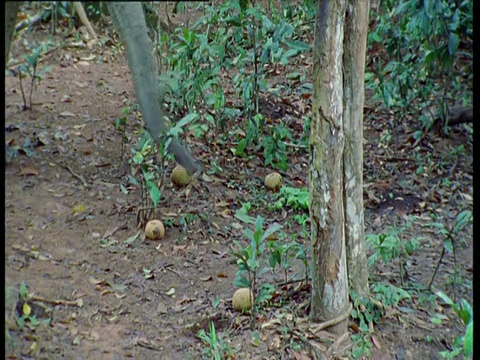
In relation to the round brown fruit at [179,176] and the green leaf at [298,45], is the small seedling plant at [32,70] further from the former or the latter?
the green leaf at [298,45]

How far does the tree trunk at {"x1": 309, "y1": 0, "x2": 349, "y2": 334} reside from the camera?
6.66 feet

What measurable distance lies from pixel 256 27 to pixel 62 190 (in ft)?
3.01

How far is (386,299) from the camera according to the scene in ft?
7.79

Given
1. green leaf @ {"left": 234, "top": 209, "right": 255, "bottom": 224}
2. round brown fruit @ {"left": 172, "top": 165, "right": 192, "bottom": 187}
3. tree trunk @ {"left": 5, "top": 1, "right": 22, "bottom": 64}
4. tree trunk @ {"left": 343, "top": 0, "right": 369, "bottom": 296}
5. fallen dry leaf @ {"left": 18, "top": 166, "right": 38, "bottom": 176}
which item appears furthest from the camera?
green leaf @ {"left": 234, "top": 209, "right": 255, "bottom": 224}

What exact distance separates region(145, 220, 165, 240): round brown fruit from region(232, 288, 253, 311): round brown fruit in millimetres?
353

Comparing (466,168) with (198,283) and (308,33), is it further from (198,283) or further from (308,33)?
(198,283)

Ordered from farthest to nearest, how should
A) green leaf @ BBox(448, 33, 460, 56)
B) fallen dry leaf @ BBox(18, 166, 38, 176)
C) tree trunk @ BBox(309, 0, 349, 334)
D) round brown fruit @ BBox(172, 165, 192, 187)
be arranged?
green leaf @ BBox(448, 33, 460, 56) < round brown fruit @ BBox(172, 165, 192, 187) < tree trunk @ BBox(309, 0, 349, 334) < fallen dry leaf @ BBox(18, 166, 38, 176)

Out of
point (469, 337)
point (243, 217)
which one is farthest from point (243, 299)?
point (469, 337)

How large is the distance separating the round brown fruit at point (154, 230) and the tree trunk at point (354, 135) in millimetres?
673

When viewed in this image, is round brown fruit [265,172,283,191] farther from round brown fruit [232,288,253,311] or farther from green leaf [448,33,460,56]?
green leaf [448,33,460,56]

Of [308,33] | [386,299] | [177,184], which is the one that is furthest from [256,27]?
[386,299]

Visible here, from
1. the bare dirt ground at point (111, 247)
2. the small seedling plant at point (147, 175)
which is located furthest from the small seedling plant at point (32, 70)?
the small seedling plant at point (147, 175)

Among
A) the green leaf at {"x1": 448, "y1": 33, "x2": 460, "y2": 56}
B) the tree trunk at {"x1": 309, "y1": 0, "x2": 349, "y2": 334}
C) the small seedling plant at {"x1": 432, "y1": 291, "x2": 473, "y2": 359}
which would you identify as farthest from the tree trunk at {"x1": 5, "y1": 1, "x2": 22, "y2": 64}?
the green leaf at {"x1": 448, "y1": 33, "x2": 460, "y2": 56}

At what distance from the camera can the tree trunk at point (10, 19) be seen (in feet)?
5.41
